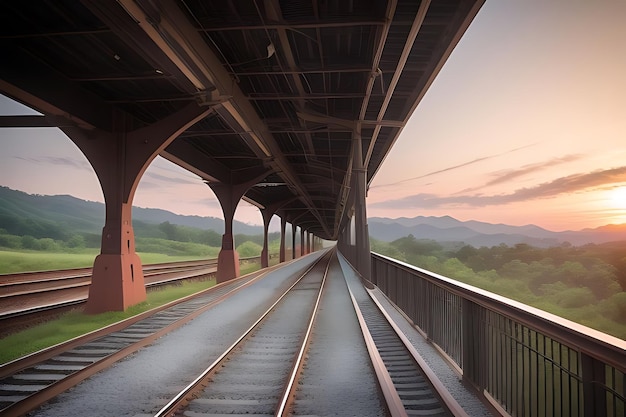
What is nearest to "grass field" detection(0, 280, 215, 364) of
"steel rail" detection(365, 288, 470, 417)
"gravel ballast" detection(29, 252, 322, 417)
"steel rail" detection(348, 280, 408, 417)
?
"gravel ballast" detection(29, 252, 322, 417)

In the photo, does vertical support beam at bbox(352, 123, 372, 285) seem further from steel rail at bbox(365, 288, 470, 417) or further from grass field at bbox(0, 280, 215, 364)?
steel rail at bbox(365, 288, 470, 417)

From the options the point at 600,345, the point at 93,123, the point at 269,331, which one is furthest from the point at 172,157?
the point at 600,345

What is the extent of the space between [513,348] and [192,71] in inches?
343

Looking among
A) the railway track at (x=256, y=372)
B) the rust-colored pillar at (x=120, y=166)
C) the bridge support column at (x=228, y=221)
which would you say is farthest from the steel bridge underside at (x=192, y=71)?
the bridge support column at (x=228, y=221)

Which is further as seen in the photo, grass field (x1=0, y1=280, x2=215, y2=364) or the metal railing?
grass field (x1=0, y1=280, x2=215, y2=364)

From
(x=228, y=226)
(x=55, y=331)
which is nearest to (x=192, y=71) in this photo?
(x=55, y=331)

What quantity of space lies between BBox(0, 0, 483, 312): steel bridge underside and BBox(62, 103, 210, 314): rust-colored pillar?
3 centimetres

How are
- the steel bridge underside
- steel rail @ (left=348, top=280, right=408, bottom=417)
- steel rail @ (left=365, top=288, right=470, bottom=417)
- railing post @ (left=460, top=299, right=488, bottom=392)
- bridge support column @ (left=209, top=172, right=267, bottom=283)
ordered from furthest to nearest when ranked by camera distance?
1. bridge support column @ (left=209, top=172, right=267, bottom=283)
2. the steel bridge underside
3. railing post @ (left=460, top=299, right=488, bottom=392)
4. steel rail @ (left=348, top=280, right=408, bottom=417)
5. steel rail @ (left=365, top=288, right=470, bottom=417)

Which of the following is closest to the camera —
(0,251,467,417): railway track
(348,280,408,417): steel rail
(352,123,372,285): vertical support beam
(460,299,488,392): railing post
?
(348,280,408,417): steel rail

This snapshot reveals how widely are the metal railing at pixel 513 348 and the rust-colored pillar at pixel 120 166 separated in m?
8.00

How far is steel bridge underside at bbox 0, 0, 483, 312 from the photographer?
9227mm

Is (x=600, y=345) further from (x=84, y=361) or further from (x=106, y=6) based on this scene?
(x=106, y=6)

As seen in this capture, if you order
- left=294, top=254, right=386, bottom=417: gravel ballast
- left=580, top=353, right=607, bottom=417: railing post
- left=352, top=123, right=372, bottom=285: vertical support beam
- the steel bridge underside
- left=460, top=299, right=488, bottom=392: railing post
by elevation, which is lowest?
left=294, top=254, right=386, bottom=417: gravel ballast

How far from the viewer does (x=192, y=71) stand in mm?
10398
